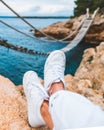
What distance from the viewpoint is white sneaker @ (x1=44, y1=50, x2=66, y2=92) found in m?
0.93

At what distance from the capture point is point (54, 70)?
3.44ft

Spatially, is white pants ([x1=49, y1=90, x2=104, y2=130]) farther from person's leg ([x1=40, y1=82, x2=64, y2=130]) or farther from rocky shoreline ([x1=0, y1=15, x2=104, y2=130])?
rocky shoreline ([x1=0, y1=15, x2=104, y2=130])

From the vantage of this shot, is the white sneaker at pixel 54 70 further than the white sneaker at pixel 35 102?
Yes

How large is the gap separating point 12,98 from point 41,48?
4.11 m

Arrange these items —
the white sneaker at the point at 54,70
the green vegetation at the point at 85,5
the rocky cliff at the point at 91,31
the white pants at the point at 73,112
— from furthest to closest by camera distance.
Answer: the green vegetation at the point at 85,5 → the rocky cliff at the point at 91,31 → the white sneaker at the point at 54,70 → the white pants at the point at 73,112

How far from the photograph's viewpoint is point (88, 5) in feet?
25.3

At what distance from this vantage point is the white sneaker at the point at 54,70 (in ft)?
3.06

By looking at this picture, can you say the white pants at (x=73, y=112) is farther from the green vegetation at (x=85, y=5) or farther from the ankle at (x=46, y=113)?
the green vegetation at (x=85, y=5)

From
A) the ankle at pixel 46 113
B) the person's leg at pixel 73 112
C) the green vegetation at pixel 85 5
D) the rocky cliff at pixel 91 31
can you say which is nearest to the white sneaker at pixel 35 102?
the ankle at pixel 46 113

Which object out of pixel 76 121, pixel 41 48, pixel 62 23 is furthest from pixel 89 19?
pixel 76 121

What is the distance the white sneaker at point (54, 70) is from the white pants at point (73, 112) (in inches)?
11.5

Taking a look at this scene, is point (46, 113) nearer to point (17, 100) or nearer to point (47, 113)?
point (47, 113)

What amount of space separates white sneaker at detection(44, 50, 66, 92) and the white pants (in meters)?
0.29

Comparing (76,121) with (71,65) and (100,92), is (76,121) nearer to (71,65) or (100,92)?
(100,92)
